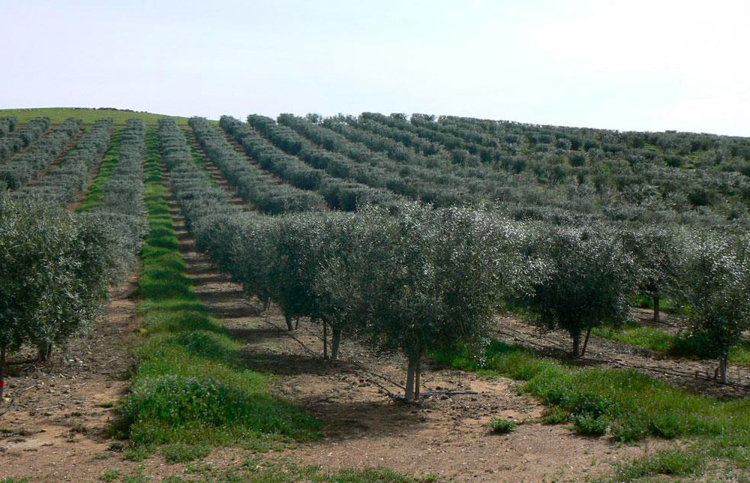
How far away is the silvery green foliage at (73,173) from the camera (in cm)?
5694

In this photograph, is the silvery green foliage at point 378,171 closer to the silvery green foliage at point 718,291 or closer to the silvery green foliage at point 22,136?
the silvery green foliage at point 718,291

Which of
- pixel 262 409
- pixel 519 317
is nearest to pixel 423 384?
pixel 262 409

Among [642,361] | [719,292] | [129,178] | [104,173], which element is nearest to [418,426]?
[719,292]

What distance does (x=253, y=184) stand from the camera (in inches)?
2638

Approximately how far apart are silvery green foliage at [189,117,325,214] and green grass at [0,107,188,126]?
20.7m

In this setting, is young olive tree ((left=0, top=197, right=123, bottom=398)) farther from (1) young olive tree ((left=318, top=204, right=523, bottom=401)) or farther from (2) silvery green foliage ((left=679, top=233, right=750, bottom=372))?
(2) silvery green foliage ((left=679, top=233, right=750, bottom=372))

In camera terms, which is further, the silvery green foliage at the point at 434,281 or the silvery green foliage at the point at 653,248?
the silvery green foliage at the point at 653,248

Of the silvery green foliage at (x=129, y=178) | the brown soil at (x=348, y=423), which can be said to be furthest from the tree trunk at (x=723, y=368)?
the silvery green foliage at (x=129, y=178)

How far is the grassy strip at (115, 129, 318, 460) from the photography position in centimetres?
1430

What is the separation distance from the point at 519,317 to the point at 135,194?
1596 inches

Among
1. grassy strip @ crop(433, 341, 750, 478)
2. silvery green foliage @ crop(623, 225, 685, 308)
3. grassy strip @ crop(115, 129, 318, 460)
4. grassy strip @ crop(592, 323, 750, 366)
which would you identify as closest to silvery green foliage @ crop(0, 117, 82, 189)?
grassy strip @ crop(115, 129, 318, 460)

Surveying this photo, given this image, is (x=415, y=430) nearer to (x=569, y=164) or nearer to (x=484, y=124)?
(x=569, y=164)

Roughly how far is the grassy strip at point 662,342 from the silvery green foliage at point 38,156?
55813 mm

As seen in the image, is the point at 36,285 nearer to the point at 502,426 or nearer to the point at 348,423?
the point at 348,423
